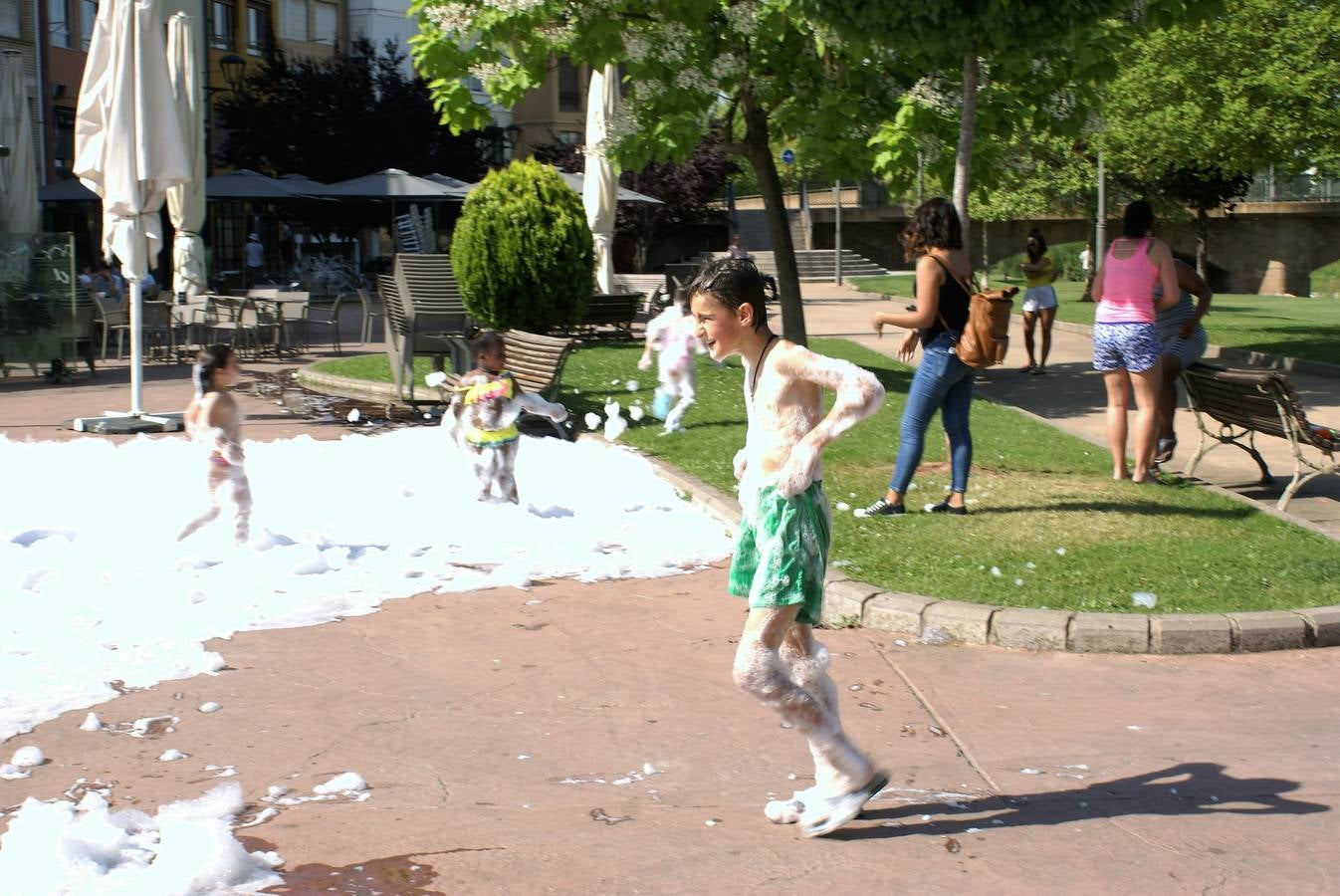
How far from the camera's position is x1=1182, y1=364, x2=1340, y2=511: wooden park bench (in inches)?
348

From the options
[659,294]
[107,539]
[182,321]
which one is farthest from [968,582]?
[659,294]

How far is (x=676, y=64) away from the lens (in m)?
14.8

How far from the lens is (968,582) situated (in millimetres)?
7051

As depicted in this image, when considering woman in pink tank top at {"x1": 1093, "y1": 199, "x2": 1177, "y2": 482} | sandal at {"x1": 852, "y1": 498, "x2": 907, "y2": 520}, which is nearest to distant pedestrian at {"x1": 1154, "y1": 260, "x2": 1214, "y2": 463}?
woman in pink tank top at {"x1": 1093, "y1": 199, "x2": 1177, "y2": 482}

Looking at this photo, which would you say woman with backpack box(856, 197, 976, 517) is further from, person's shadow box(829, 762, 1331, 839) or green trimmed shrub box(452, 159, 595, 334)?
green trimmed shrub box(452, 159, 595, 334)

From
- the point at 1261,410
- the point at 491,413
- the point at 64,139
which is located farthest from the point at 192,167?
the point at 64,139

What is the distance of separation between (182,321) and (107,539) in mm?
11972

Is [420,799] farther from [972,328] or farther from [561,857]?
[972,328]

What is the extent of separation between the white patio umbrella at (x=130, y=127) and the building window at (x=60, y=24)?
84.9 ft

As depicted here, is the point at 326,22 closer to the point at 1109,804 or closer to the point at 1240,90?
the point at 1240,90

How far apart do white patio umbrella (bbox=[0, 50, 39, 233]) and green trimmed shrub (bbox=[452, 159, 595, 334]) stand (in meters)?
8.26

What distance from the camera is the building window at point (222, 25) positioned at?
45.1 m

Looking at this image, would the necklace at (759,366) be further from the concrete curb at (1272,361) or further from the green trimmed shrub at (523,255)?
the concrete curb at (1272,361)

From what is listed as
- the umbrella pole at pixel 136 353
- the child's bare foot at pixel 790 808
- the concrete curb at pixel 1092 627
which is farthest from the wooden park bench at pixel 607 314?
the child's bare foot at pixel 790 808
